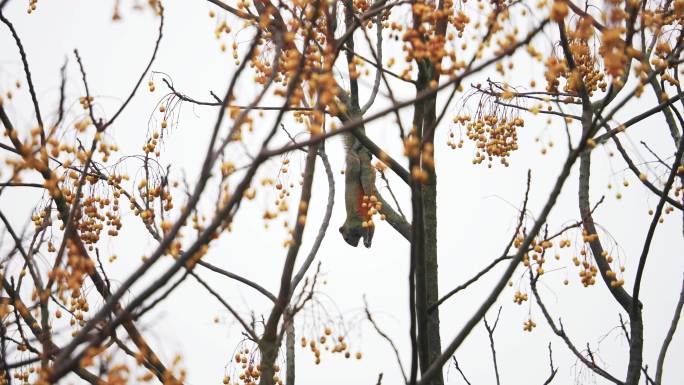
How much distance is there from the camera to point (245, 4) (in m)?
4.95

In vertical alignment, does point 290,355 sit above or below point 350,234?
below

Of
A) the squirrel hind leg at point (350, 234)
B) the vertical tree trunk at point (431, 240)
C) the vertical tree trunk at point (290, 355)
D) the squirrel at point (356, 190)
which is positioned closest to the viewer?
the vertical tree trunk at point (431, 240)

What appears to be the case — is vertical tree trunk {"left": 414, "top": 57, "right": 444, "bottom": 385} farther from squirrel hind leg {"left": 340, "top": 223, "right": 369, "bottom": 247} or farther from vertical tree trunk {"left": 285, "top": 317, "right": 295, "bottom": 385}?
squirrel hind leg {"left": 340, "top": 223, "right": 369, "bottom": 247}

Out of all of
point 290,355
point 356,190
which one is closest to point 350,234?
point 356,190

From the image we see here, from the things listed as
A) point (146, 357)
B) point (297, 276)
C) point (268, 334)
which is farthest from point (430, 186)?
point (146, 357)

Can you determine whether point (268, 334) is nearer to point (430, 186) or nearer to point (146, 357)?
point (146, 357)

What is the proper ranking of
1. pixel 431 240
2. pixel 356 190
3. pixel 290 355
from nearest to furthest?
pixel 431 240 < pixel 290 355 < pixel 356 190

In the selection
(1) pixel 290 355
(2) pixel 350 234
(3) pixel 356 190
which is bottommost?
(1) pixel 290 355

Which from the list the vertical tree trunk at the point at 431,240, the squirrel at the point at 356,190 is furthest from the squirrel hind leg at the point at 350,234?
the vertical tree trunk at the point at 431,240

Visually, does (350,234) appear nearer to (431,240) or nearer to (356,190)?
(356,190)

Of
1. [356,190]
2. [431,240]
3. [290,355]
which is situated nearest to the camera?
[431,240]

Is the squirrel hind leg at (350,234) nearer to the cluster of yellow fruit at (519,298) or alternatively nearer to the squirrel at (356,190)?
the squirrel at (356,190)

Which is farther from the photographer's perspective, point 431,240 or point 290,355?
point 290,355

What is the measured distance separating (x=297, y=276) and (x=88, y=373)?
1.91 m
